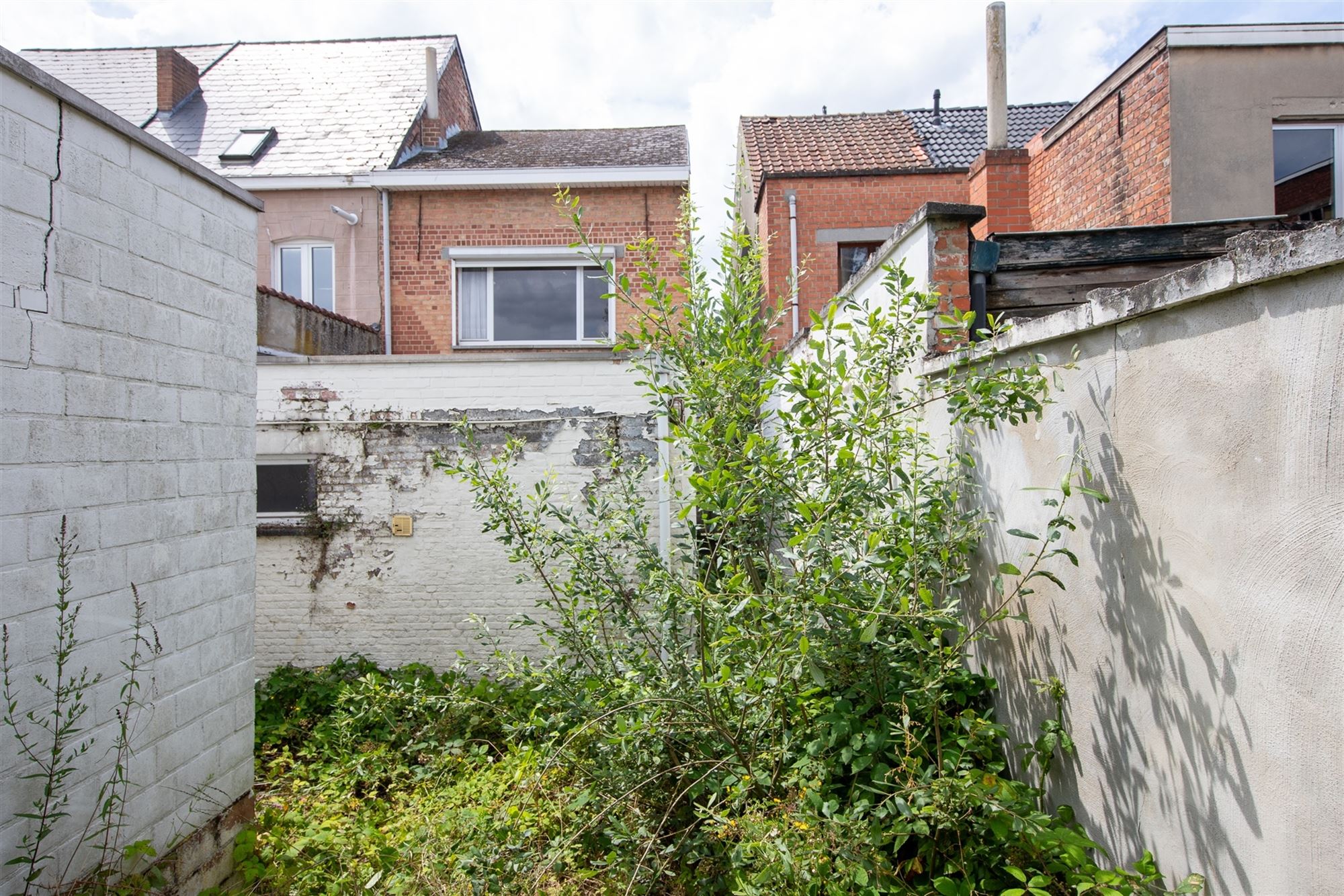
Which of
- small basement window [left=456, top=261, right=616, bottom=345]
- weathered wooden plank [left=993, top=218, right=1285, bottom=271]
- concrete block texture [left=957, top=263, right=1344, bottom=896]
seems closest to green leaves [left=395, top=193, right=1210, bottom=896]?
concrete block texture [left=957, top=263, right=1344, bottom=896]

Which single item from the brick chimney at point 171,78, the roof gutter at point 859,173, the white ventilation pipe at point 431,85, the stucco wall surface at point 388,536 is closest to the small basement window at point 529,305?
the roof gutter at point 859,173

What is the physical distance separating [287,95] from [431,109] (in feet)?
8.40

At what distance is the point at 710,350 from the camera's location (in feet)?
11.9

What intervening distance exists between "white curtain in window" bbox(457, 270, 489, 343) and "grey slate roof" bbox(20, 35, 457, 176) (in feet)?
6.53

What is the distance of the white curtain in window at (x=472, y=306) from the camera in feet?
37.1

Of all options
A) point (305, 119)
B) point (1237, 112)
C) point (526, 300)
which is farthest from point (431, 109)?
point (1237, 112)

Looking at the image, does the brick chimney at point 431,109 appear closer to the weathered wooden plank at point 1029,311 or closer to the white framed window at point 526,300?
the white framed window at point 526,300

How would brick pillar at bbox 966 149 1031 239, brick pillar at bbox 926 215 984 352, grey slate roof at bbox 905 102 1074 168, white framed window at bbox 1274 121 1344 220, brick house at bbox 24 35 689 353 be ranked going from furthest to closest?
1. grey slate roof at bbox 905 102 1074 168
2. brick house at bbox 24 35 689 353
3. brick pillar at bbox 966 149 1031 239
4. white framed window at bbox 1274 121 1344 220
5. brick pillar at bbox 926 215 984 352

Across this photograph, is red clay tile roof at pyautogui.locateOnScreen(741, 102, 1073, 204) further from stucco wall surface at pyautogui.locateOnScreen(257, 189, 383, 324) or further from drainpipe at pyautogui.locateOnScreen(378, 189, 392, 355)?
stucco wall surface at pyautogui.locateOnScreen(257, 189, 383, 324)

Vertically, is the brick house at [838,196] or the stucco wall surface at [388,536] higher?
the brick house at [838,196]

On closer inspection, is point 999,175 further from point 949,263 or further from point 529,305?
point 529,305

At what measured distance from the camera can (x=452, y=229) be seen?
11250mm

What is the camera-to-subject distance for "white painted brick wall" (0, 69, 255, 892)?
102 inches

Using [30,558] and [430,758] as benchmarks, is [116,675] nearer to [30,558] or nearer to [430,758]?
[30,558]
